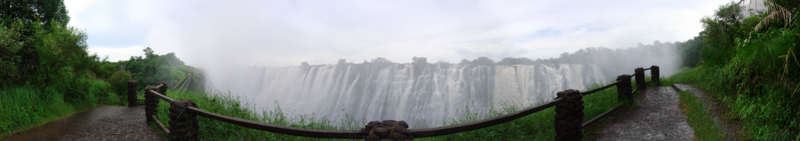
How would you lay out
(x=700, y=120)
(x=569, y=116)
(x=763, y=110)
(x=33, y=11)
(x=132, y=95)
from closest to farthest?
(x=569, y=116) < (x=763, y=110) < (x=700, y=120) < (x=132, y=95) < (x=33, y=11)

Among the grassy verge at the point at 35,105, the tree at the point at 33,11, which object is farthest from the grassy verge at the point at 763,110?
the tree at the point at 33,11

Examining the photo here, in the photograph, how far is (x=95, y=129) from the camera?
6.23 metres

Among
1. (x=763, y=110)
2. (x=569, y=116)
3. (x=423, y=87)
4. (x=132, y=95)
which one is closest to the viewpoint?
(x=569, y=116)

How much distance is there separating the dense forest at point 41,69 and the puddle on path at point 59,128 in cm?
24

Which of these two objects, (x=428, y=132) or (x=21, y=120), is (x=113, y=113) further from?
(x=428, y=132)

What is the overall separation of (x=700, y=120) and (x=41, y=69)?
1468 centimetres

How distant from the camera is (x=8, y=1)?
9422 mm

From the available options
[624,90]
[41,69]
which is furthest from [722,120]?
[41,69]

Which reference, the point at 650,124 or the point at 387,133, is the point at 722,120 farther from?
the point at 387,133

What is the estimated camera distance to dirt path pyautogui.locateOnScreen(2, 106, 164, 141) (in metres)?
5.64

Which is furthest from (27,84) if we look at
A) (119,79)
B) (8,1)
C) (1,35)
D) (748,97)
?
(748,97)

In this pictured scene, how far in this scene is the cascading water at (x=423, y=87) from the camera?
59.4ft

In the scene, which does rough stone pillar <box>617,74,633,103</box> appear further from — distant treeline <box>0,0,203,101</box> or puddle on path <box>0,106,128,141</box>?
distant treeline <box>0,0,203,101</box>

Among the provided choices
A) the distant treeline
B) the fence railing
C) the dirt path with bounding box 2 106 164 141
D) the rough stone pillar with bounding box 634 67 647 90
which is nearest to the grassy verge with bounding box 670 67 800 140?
the fence railing
